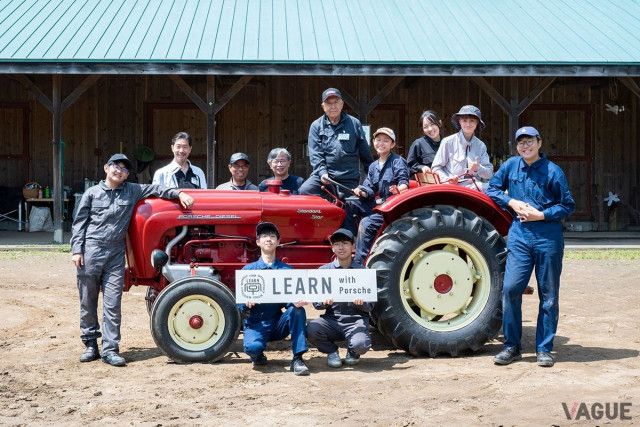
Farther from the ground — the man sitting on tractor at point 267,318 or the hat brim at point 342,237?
the hat brim at point 342,237

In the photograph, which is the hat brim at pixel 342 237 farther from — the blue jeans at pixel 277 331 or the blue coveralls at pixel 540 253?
the blue coveralls at pixel 540 253

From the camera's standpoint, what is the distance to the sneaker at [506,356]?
6199 millimetres

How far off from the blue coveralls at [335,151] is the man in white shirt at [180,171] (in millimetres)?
1161

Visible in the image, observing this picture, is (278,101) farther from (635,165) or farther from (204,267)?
(204,267)

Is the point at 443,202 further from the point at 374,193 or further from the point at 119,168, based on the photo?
the point at 119,168

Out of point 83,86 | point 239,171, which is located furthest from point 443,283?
point 83,86

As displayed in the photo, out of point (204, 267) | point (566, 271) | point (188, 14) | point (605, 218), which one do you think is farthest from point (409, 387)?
point (605, 218)

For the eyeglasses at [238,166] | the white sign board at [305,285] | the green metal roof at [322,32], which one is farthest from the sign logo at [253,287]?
the green metal roof at [322,32]

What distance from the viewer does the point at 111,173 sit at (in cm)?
647

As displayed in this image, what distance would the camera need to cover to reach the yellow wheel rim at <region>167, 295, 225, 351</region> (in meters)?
6.18

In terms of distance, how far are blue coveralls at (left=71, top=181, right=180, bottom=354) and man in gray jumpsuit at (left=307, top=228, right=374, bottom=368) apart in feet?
4.26

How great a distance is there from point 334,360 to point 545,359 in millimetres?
1506

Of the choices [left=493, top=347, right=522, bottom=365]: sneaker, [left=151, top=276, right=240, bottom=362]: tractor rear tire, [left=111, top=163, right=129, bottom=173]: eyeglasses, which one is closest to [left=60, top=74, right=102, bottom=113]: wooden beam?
[left=111, top=163, right=129, bottom=173]: eyeglasses

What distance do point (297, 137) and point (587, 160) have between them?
6.12m
